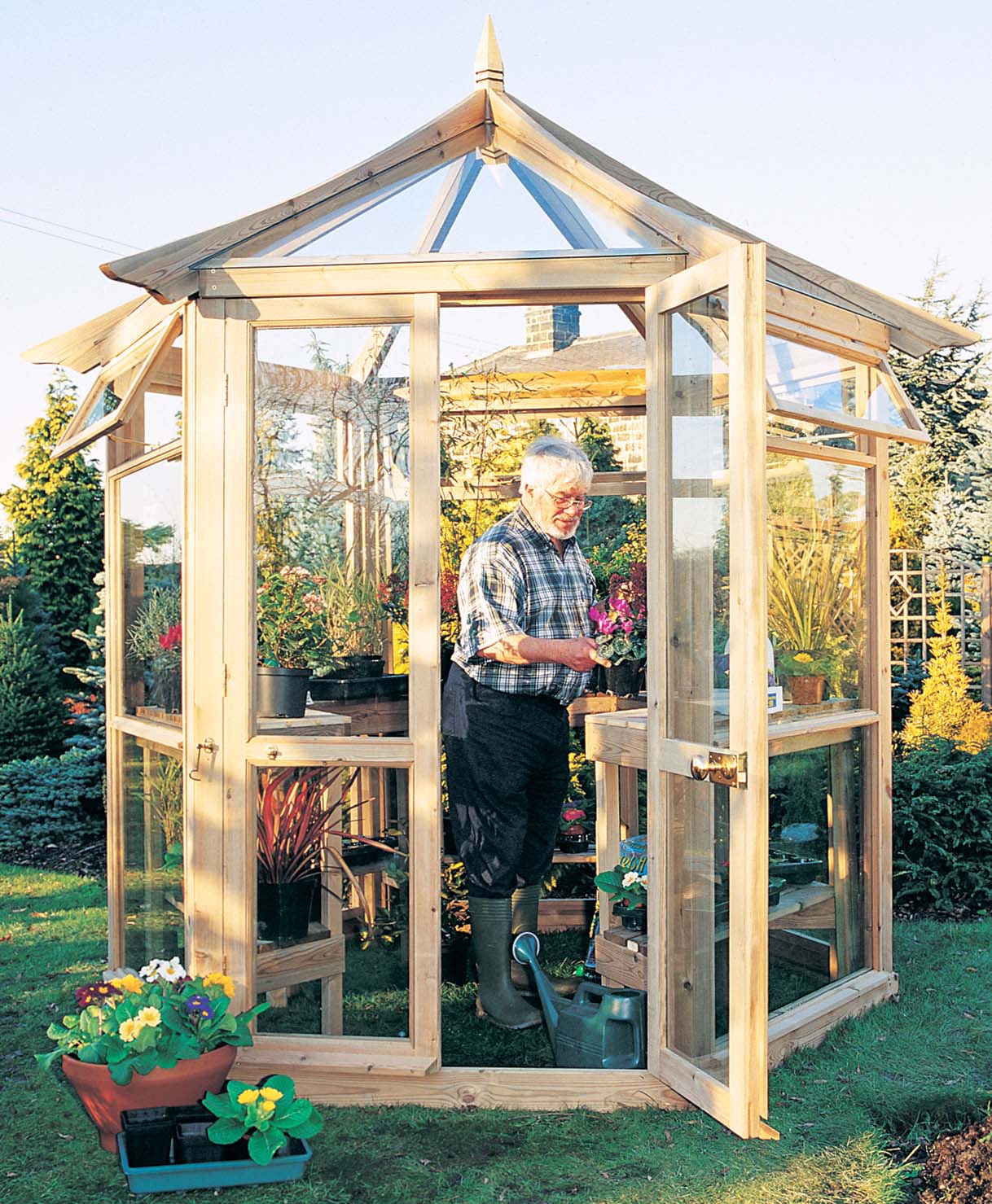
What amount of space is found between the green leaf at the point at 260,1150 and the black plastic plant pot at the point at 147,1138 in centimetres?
23

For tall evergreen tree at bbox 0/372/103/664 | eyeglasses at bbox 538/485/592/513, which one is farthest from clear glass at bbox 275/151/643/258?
tall evergreen tree at bbox 0/372/103/664

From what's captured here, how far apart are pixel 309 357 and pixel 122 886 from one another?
2.19 meters

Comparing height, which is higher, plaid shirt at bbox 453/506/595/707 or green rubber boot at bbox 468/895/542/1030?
plaid shirt at bbox 453/506/595/707

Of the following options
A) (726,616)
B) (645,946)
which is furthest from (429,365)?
(645,946)

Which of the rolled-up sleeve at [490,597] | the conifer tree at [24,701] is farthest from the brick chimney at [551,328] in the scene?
the conifer tree at [24,701]

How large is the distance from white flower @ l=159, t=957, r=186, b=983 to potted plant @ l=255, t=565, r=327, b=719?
750 mm

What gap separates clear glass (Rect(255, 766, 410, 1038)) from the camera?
3.58 meters

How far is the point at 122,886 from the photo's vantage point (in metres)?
4.53

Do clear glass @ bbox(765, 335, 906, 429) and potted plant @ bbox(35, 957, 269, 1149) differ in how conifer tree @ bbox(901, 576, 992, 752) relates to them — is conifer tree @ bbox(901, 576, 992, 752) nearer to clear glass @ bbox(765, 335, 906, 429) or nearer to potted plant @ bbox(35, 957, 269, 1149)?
clear glass @ bbox(765, 335, 906, 429)

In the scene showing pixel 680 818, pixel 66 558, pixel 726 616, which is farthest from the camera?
pixel 66 558

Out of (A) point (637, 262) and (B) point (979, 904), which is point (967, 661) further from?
(A) point (637, 262)

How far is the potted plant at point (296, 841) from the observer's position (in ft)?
11.9

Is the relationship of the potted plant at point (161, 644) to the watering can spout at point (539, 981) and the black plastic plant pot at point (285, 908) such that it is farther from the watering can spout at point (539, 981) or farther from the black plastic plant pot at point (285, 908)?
the watering can spout at point (539, 981)

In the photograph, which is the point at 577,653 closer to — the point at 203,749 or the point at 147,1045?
the point at 203,749
